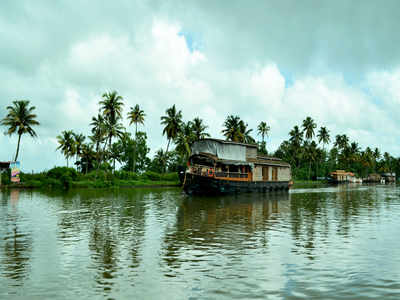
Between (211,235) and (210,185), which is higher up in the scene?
(210,185)

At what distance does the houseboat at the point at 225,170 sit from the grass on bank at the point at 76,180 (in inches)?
871

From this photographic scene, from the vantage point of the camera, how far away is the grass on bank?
47562 millimetres

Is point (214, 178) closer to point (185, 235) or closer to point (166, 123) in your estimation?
point (185, 235)

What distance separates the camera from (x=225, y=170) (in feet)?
111

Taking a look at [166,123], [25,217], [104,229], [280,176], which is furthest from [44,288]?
[166,123]

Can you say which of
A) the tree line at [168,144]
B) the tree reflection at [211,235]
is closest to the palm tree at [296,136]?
the tree line at [168,144]

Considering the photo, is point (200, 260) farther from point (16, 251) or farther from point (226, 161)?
point (226, 161)

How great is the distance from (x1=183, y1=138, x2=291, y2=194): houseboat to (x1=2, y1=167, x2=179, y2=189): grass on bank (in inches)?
871

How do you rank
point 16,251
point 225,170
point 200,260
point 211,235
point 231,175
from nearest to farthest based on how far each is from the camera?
point 200,260
point 16,251
point 211,235
point 231,175
point 225,170

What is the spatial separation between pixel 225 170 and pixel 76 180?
26864 millimetres

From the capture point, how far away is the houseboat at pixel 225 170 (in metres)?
30.4

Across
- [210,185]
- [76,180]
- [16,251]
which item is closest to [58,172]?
[76,180]

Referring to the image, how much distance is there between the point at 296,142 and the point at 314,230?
3187 inches

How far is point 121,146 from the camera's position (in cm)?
7725
